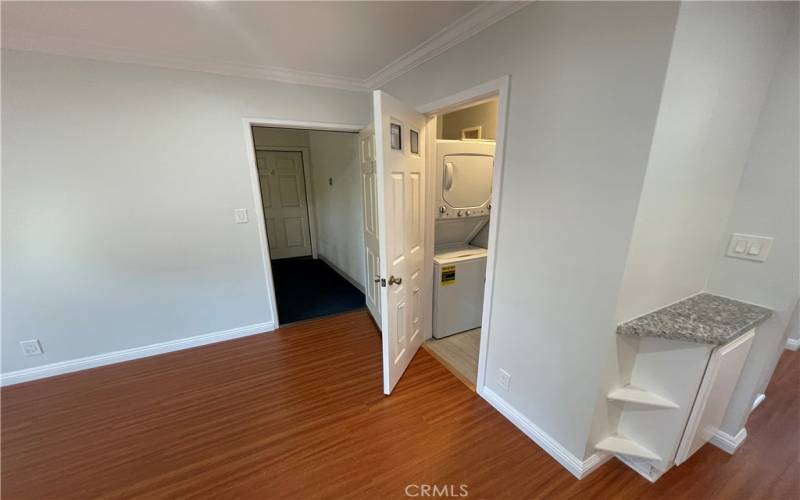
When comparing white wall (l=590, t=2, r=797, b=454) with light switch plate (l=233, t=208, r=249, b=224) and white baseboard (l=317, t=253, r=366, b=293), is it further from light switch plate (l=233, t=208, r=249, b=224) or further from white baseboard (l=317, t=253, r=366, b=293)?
white baseboard (l=317, t=253, r=366, b=293)

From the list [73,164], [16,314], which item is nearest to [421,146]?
[73,164]

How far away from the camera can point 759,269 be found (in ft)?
4.38

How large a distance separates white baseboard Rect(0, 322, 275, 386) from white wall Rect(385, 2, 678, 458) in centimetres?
225

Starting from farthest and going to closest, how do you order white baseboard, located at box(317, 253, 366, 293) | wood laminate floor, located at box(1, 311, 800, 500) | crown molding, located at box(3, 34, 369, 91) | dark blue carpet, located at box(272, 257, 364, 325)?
white baseboard, located at box(317, 253, 366, 293) < dark blue carpet, located at box(272, 257, 364, 325) < crown molding, located at box(3, 34, 369, 91) < wood laminate floor, located at box(1, 311, 800, 500)

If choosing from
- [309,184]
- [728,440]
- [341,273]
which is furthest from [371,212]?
[309,184]

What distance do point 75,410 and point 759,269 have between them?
3894 mm

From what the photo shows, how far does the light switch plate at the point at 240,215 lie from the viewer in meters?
2.39

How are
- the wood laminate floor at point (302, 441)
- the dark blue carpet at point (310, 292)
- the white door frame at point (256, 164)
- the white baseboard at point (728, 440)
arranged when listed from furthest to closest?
the dark blue carpet at point (310, 292), the white door frame at point (256, 164), the white baseboard at point (728, 440), the wood laminate floor at point (302, 441)

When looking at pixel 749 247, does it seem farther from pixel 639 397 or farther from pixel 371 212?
pixel 371 212

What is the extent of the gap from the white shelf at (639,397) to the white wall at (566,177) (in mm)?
143

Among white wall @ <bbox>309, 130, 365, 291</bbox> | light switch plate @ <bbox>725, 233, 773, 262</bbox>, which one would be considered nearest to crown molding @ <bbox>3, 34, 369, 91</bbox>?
white wall @ <bbox>309, 130, 365, 291</bbox>

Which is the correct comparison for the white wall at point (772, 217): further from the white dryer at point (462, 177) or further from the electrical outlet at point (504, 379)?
the white dryer at point (462, 177)

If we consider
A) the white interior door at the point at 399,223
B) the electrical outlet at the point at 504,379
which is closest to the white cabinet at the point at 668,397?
the electrical outlet at the point at 504,379

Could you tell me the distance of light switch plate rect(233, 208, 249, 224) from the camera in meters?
2.39
